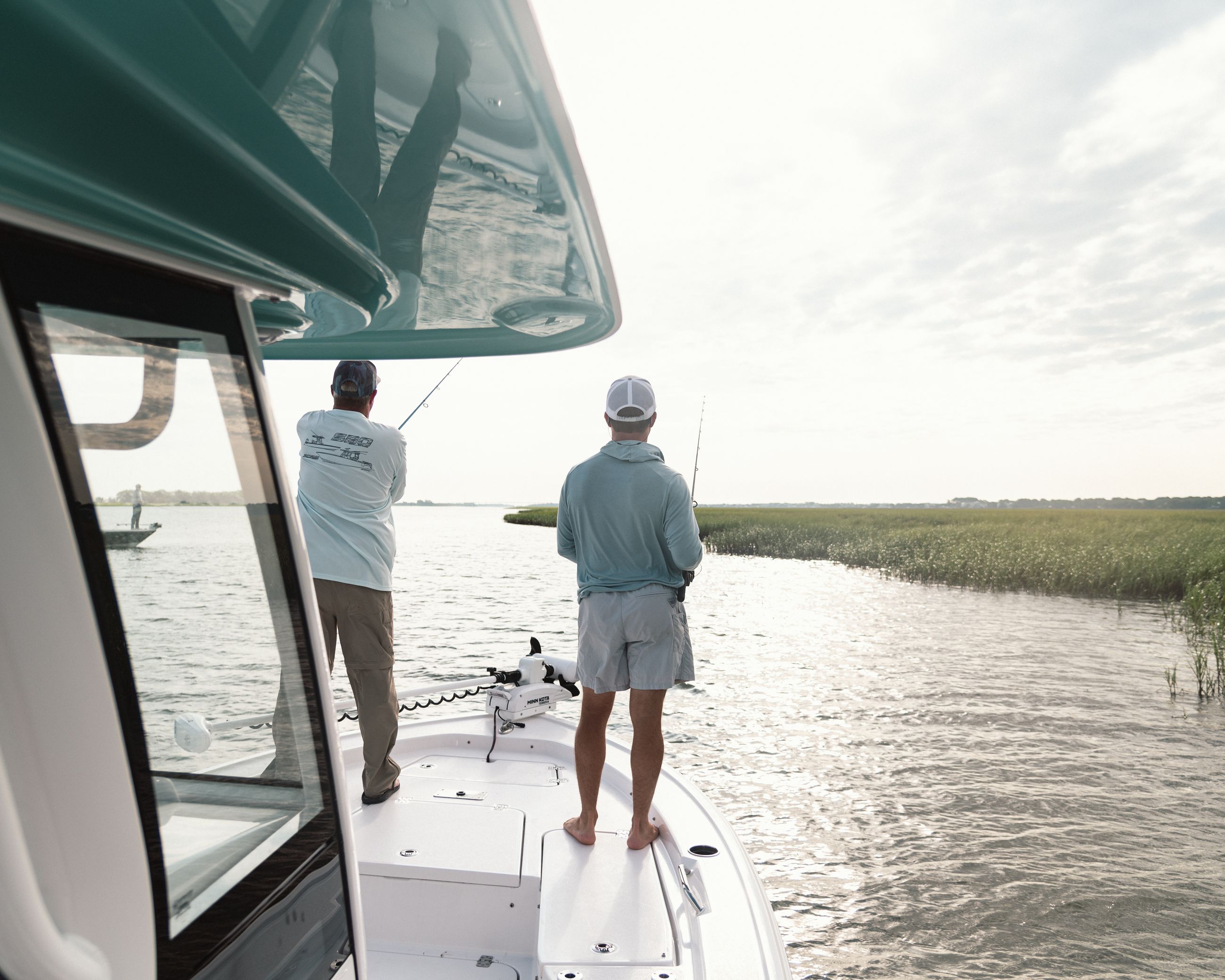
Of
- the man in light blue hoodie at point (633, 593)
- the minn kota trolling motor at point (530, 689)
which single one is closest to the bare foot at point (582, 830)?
the man in light blue hoodie at point (633, 593)

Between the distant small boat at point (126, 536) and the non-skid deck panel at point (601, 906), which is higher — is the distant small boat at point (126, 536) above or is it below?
above

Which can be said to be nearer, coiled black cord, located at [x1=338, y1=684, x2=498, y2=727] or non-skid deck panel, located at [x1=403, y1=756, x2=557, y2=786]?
non-skid deck panel, located at [x1=403, y1=756, x2=557, y2=786]

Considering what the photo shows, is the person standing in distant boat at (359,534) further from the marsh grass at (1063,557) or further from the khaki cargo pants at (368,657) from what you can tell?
the marsh grass at (1063,557)

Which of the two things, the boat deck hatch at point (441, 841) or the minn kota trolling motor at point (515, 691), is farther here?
the minn kota trolling motor at point (515, 691)

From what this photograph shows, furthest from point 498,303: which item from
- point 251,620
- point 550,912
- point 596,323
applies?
point 550,912

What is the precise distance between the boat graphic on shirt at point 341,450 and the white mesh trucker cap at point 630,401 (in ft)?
2.61

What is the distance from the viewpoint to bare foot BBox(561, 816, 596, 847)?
232 centimetres

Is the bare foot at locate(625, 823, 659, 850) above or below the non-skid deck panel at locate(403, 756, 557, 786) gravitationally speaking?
above

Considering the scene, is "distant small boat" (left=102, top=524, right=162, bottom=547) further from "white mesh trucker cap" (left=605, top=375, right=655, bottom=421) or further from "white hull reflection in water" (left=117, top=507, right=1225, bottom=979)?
"white mesh trucker cap" (left=605, top=375, right=655, bottom=421)

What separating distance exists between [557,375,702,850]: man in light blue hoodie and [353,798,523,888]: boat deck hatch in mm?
245

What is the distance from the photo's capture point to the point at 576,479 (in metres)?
2.44

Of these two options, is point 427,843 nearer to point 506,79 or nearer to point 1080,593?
point 506,79

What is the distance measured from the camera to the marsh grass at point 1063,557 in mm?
11656

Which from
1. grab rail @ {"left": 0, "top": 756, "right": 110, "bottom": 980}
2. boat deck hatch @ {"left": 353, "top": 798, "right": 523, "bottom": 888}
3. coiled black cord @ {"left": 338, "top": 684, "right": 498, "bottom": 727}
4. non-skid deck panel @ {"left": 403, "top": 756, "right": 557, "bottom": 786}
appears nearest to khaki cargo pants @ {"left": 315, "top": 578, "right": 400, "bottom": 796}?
boat deck hatch @ {"left": 353, "top": 798, "right": 523, "bottom": 888}
